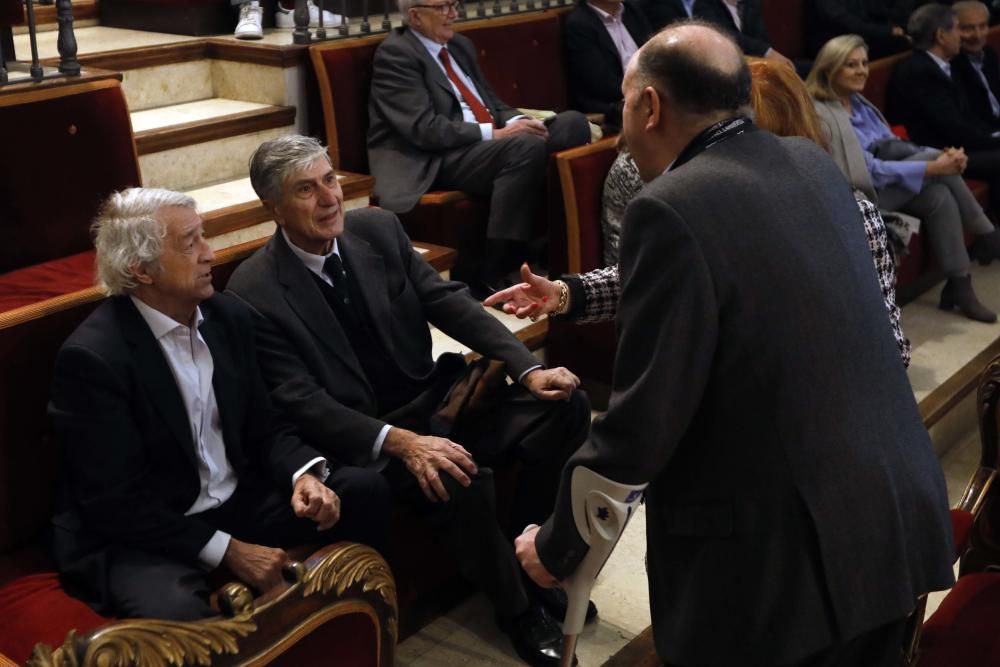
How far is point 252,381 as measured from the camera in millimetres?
2471

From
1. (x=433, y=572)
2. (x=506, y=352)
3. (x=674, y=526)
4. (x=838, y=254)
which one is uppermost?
(x=838, y=254)

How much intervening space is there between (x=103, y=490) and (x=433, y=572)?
2.80 ft

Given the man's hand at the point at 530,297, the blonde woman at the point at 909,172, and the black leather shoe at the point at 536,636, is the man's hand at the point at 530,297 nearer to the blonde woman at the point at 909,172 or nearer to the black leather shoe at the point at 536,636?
the black leather shoe at the point at 536,636

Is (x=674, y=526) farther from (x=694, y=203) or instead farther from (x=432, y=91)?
(x=432, y=91)

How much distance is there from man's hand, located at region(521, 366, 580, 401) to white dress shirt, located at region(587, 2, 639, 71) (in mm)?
2631

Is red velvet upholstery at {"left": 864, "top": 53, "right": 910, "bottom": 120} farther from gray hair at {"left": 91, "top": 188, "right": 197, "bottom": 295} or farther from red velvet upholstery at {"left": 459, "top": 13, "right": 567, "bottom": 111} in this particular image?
gray hair at {"left": 91, "top": 188, "right": 197, "bottom": 295}

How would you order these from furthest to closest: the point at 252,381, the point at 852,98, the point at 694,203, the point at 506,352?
1. the point at 852,98
2. the point at 506,352
3. the point at 252,381
4. the point at 694,203

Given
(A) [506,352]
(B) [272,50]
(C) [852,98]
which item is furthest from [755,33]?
(A) [506,352]

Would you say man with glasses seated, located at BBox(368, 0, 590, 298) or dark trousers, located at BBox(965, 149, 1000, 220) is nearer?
man with glasses seated, located at BBox(368, 0, 590, 298)

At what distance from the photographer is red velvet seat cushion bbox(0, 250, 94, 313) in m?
3.01

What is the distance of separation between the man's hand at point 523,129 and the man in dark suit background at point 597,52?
654 mm

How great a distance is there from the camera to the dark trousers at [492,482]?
2584 mm

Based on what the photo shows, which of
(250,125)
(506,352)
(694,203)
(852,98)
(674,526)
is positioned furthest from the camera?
(852,98)

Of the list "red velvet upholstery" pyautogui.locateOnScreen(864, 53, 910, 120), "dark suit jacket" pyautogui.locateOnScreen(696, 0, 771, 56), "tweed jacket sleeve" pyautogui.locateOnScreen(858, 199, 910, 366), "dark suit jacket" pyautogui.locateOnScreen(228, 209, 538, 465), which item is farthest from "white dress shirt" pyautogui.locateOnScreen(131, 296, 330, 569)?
"red velvet upholstery" pyautogui.locateOnScreen(864, 53, 910, 120)
